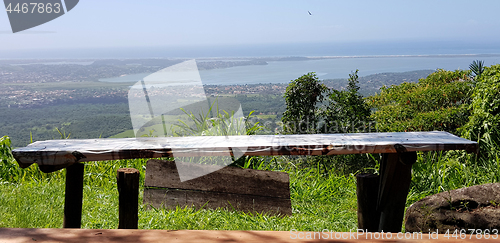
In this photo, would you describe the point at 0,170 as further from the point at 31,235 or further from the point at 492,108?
the point at 492,108

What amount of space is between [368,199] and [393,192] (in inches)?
8.8

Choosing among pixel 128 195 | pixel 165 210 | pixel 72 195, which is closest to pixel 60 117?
pixel 165 210

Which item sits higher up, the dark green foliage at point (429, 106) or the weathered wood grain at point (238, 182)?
the dark green foliage at point (429, 106)

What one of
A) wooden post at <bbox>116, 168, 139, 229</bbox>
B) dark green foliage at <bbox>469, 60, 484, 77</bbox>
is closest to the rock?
wooden post at <bbox>116, 168, 139, 229</bbox>

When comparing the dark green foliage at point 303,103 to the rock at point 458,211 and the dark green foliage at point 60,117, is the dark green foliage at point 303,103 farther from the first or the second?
the dark green foliage at point 60,117

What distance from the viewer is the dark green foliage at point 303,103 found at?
5105 millimetres

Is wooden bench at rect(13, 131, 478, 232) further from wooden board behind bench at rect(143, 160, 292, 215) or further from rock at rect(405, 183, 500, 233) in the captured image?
wooden board behind bench at rect(143, 160, 292, 215)

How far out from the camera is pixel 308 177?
4449 millimetres

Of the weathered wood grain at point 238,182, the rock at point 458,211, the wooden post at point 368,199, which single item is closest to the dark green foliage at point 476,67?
the rock at point 458,211

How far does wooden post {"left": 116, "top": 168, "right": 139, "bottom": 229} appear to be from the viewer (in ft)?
7.59

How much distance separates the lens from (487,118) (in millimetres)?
4219

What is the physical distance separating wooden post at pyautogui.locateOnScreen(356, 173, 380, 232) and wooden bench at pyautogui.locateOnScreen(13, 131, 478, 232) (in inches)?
1.1

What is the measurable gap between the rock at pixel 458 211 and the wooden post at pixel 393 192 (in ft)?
0.81

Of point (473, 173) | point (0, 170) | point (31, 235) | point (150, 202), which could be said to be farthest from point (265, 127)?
point (31, 235)
